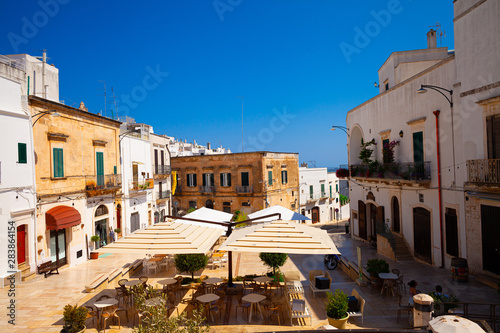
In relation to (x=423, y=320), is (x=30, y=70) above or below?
above

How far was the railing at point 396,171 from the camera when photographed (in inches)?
635

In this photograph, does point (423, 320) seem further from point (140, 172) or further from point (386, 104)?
point (140, 172)

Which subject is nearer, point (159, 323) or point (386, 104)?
point (159, 323)

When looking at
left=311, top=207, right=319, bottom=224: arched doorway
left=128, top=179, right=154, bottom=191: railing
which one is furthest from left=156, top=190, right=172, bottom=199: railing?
left=311, top=207, right=319, bottom=224: arched doorway

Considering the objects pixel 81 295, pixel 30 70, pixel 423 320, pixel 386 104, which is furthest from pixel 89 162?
pixel 423 320

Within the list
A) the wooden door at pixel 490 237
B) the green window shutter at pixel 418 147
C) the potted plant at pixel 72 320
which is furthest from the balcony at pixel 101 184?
the wooden door at pixel 490 237

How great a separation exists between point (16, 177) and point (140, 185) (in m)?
12.5

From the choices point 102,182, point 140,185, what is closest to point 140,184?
point 140,185

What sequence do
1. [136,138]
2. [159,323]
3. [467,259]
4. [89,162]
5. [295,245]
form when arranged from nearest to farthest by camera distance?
[159,323] < [295,245] < [467,259] < [89,162] < [136,138]

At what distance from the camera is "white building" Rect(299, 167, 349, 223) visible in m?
45.8

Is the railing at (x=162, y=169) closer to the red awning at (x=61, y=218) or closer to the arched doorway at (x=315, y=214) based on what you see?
the red awning at (x=61, y=218)

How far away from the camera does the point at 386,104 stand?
20.3 m

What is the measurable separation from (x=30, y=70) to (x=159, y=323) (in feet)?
66.5

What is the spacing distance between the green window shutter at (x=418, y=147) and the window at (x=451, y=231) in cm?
303
